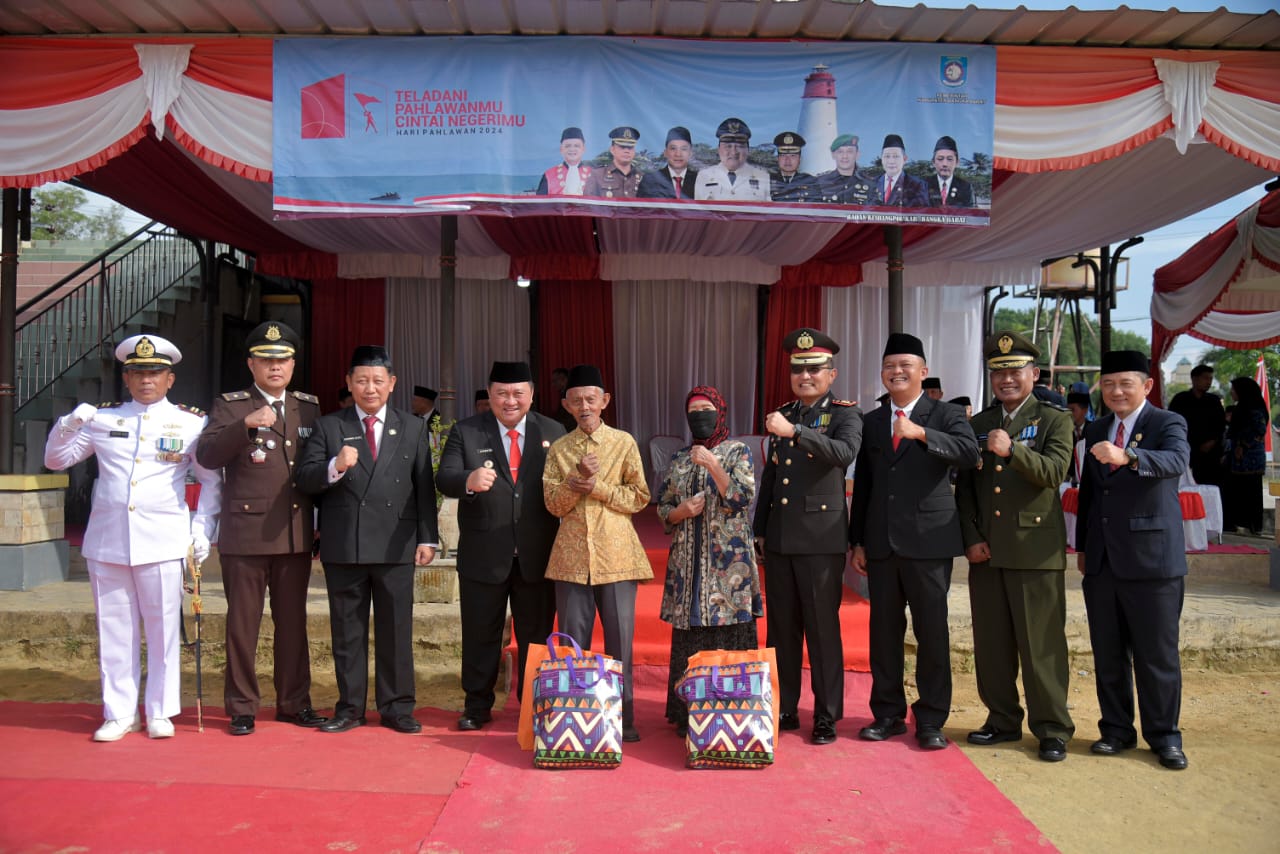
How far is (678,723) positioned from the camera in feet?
14.4

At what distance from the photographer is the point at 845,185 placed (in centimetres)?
567

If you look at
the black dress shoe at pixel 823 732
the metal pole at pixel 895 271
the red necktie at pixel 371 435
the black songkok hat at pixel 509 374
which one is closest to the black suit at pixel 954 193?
the metal pole at pixel 895 271

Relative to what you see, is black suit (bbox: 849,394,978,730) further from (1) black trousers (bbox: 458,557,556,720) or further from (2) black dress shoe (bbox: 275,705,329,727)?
(2) black dress shoe (bbox: 275,705,329,727)

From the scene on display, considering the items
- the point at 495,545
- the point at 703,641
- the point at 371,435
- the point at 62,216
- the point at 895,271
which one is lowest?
the point at 703,641

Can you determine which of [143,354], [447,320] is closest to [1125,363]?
[447,320]

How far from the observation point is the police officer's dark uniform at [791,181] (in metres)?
5.64

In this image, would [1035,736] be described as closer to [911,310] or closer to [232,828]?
[232,828]

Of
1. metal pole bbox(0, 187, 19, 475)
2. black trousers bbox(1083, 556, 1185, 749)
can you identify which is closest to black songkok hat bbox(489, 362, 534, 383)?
black trousers bbox(1083, 556, 1185, 749)

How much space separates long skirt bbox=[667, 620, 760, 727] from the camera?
172 inches

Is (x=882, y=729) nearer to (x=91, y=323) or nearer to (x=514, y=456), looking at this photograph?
(x=514, y=456)

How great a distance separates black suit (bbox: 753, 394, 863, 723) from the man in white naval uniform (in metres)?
2.73

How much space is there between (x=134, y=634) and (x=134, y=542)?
46 centimetres

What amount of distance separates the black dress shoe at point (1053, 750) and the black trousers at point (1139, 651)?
0.27 meters

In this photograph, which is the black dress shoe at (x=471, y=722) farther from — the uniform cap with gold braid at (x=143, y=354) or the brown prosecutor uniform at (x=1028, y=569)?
the brown prosecutor uniform at (x=1028, y=569)
